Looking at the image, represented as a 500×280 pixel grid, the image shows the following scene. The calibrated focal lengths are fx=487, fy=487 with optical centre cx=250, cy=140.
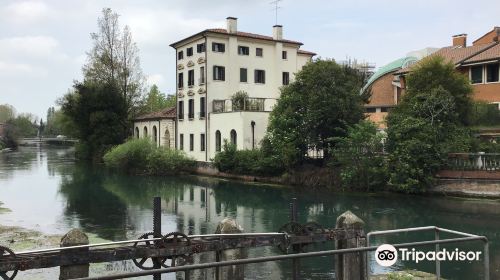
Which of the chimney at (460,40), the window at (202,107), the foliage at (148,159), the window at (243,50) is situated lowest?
the foliage at (148,159)

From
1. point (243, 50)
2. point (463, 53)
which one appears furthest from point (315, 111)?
point (243, 50)

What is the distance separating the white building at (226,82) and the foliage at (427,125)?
44.9 ft

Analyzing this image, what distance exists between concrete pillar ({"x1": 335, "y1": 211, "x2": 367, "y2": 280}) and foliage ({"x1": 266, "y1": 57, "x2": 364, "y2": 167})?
999 inches

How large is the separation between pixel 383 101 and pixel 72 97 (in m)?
36.9

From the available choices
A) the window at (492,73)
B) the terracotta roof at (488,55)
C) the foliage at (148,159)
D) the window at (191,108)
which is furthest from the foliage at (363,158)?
the window at (191,108)

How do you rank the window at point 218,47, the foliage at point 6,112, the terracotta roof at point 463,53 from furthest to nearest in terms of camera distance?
the foliage at point 6,112 → the window at point 218,47 → the terracotta roof at point 463,53

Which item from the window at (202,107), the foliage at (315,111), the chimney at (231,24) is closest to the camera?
the foliage at (315,111)

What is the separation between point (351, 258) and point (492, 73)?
102 feet

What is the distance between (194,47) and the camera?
45750 mm

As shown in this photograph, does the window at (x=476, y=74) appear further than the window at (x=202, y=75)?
No

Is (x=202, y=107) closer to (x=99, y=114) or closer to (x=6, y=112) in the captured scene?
(x=99, y=114)

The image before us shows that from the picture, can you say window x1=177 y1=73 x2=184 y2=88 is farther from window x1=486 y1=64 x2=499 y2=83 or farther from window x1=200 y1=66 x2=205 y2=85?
Result: window x1=486 y1=64 x2=499 y2=83

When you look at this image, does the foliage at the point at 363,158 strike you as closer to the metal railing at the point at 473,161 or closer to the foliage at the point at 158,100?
the metal railing at the point at 473,161

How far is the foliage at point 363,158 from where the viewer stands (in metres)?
28.7
